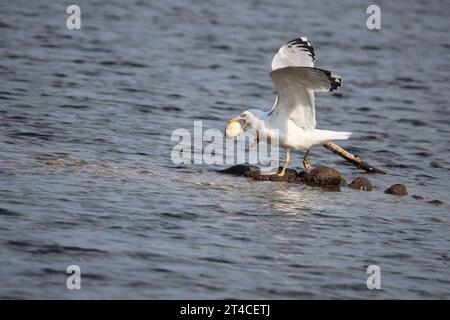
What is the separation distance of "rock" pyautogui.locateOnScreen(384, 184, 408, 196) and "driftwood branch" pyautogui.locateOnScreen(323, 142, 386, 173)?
112 cm

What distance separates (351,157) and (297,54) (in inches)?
68.8

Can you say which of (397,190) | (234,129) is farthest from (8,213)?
(397,190)

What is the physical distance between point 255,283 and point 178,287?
31.2 inches

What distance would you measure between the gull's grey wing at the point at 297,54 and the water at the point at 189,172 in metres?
1.86

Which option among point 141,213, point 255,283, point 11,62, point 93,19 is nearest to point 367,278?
point 255,283

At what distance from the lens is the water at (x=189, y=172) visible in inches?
359

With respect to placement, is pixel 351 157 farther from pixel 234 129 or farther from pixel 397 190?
pixel 234 129

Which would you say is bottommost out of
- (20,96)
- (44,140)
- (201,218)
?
(201,218)

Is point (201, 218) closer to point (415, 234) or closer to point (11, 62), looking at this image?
point (415, 234)

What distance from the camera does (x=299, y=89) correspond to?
12352mm

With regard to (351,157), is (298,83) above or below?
above
